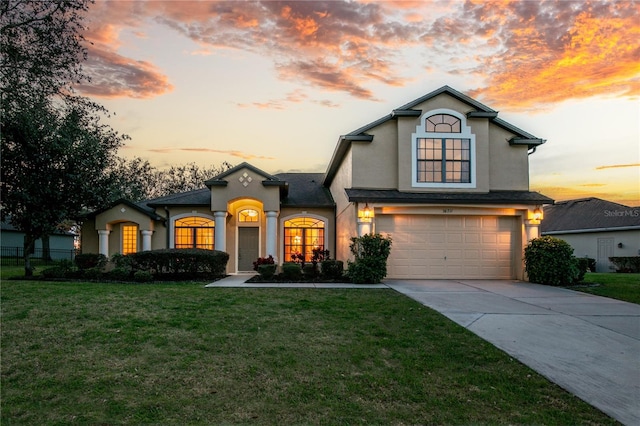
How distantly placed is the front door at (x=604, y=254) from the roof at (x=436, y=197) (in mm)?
14011

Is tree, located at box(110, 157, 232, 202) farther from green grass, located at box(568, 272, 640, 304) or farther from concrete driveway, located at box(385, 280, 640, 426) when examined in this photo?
green grass, located at box(568, 272, 640, 304)

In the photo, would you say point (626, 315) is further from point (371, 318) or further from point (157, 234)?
point (157, 234)

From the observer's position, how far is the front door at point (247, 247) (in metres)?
17.8

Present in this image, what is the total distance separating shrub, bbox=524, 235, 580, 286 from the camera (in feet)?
40.5

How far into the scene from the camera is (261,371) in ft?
14.9

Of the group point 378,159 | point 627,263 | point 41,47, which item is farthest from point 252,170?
point 627,263

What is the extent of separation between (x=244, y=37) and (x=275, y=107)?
15.1 feet

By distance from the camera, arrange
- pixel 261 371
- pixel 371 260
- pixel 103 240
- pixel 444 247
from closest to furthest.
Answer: pixel 261 371 → pixel 371 260 → pixel 444 247 → pixel 103 240

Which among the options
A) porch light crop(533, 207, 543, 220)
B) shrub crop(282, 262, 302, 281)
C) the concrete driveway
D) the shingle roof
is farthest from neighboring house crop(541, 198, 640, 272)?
the shingle roof

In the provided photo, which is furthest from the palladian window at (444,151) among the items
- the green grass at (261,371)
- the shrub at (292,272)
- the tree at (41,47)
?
the tree at (41,47)

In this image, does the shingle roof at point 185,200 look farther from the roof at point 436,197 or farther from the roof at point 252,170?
the roof at point 436,197

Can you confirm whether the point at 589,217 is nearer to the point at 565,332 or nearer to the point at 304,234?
the point at 304,234

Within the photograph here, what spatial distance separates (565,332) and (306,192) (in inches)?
550

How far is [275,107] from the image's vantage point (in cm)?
1669
